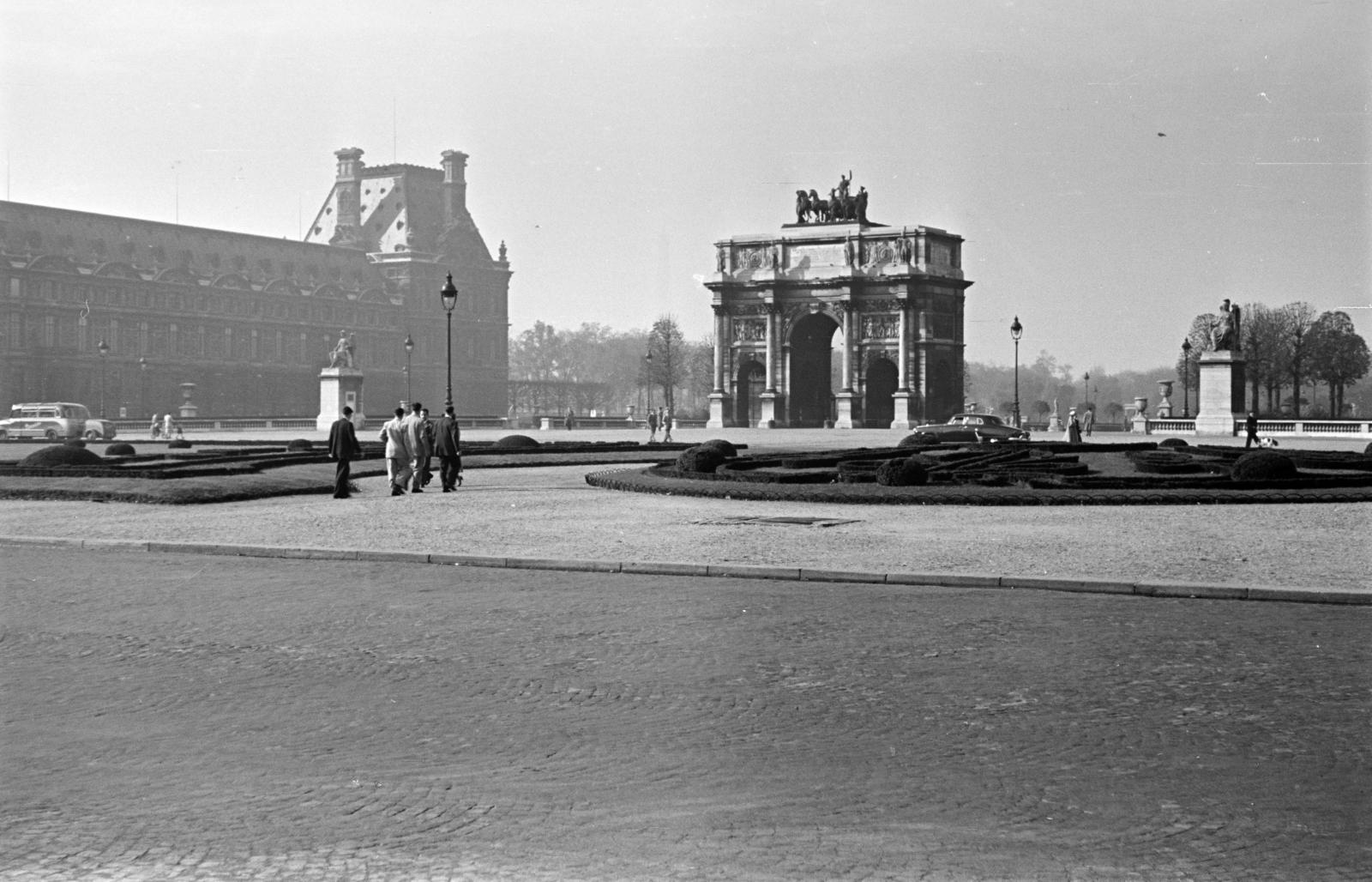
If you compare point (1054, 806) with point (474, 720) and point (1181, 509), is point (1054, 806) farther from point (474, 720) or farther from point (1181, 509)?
point (1181, 509)

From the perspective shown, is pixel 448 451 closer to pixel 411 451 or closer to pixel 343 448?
pixel 411 451

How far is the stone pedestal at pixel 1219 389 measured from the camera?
73.0 metres

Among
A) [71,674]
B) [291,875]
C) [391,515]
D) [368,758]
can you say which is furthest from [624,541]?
[291,875]

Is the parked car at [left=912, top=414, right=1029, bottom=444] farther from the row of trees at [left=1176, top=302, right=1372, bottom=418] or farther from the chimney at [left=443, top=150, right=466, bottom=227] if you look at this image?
the chimney at [left=443, top=150, right=466, bottom=227]

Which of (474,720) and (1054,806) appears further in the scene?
(474,720)

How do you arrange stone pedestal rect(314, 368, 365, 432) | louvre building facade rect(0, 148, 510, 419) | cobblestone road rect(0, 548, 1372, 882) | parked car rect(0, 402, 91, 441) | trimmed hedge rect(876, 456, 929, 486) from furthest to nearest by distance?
1. louvre building facade rect(0, 148, 510, 419)
2. stone pedestal rect(314, 368, 365, 432)
3. parked car rect(0, 402, 91, 441)
4. trimmed hedge rect(876, 456, 929, 486)
5. cobblestone road rect(0, 548, 1372, 882)

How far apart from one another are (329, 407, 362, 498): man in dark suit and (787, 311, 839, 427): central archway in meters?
75.8

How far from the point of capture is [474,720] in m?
8.61

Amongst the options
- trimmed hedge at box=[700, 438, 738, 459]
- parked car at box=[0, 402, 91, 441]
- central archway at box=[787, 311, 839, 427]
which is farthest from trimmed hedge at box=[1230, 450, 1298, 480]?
central archway at box=[787, 311, 839, 427]

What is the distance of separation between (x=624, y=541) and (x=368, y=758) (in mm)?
10731

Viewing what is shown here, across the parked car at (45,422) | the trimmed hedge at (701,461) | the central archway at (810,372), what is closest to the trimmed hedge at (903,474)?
the trimmed hedge at (701,461)

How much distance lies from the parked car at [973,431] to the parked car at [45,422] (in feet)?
118

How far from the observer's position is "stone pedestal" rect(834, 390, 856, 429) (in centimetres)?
9875

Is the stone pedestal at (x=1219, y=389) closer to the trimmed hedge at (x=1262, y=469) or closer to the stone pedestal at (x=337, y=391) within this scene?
A: the stone pedestal at (x=337, y=391)
